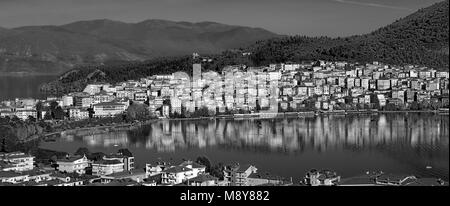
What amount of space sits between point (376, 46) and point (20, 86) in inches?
325

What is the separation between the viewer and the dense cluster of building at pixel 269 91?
35.5 ft

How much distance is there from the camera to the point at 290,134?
759 cm

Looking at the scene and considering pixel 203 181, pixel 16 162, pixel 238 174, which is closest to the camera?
pixel 203 181

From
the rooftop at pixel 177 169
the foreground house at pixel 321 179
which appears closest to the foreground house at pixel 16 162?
the rooftop at pixel 177 169

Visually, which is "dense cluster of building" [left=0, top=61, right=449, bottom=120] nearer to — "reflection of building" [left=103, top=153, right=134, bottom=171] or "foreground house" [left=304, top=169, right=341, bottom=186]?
"reflection of building" [left=103, top=153, right=134, bottom=171]

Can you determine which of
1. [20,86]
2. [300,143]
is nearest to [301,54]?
[20,86]

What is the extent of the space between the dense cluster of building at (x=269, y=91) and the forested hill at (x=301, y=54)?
467 mm

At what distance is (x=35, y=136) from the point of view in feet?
27.1

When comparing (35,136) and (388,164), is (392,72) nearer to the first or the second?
(35,136)

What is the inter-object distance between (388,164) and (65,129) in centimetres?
532

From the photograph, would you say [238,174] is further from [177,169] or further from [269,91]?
[269,91]

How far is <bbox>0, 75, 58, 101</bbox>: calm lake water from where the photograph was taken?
46.5ft
